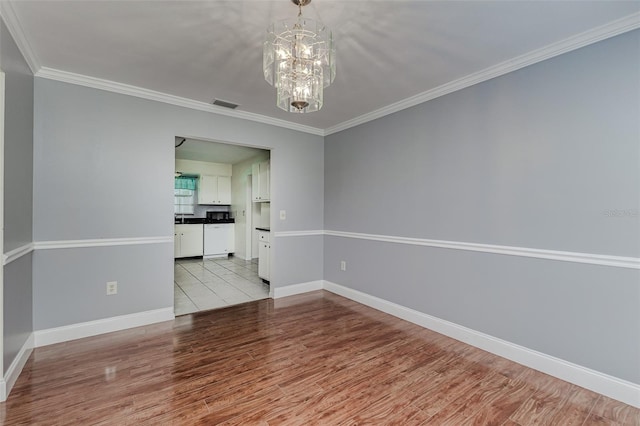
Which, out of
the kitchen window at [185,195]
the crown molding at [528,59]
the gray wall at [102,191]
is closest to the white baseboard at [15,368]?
the gray wall at [102,191]

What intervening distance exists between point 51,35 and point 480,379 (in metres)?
4.01

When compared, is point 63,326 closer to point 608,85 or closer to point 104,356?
point 104,356

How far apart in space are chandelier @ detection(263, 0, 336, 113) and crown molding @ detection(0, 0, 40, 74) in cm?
163

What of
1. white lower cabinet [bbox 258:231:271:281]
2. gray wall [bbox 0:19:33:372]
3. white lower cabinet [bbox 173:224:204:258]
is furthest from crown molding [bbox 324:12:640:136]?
white lower cabinet [bbox 173:224:204:258]

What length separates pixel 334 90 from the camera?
9.68ft

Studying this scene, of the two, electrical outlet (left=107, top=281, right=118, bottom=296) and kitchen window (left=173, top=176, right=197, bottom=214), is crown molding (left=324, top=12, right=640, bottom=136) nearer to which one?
electrical outlet (left=107, top=281, right=118, bottom=296)

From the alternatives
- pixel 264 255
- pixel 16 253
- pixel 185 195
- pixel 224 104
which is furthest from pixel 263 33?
pixel 185 195

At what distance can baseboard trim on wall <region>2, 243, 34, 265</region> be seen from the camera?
6.02 ft

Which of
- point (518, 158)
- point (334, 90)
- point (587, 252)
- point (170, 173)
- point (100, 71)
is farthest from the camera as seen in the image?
point (170, 173)

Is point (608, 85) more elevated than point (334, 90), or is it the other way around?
point (334, 90)

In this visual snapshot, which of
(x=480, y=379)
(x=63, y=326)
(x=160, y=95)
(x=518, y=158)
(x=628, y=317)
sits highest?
(x=160, y=95)

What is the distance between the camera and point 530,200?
228 centimetres

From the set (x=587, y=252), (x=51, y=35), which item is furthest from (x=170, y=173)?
(x=587, y=252)

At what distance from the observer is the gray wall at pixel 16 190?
188 centimetres
